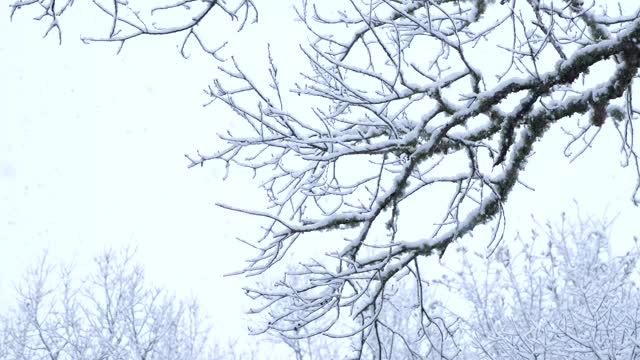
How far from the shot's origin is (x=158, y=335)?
56.6ft

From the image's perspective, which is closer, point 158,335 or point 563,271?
point 563,271

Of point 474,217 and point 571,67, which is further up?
point 571,67

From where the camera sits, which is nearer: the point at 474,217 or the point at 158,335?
the point at 474,217

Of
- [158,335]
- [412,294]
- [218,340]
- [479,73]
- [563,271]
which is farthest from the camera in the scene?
[218,340]

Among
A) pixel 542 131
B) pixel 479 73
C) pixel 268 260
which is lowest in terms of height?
pixel 268 260

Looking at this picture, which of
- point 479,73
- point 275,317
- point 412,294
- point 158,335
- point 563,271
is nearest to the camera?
point 479,73

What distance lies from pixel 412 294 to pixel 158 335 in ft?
26.2

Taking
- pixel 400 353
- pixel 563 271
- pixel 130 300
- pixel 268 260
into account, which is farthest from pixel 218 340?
pixel 268 260

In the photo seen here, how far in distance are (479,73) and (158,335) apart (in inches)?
593

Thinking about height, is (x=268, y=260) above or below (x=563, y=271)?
below

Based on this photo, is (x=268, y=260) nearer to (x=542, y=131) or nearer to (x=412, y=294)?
(x=542, y=131)

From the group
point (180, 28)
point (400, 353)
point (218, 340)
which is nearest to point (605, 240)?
point (400, 353)

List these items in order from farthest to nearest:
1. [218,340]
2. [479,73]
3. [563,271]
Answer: [218,340] < [563,271] < [479,73]

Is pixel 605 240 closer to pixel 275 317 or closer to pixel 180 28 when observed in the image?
pixel 275 317
